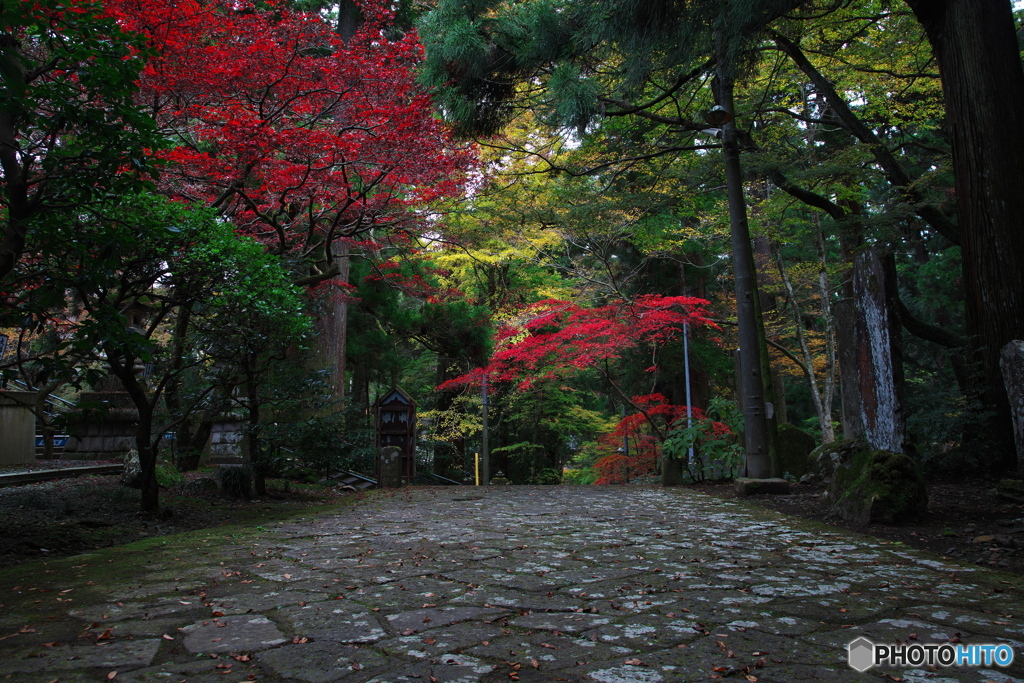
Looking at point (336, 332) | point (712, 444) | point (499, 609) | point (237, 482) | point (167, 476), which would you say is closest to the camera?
point (499, 609)

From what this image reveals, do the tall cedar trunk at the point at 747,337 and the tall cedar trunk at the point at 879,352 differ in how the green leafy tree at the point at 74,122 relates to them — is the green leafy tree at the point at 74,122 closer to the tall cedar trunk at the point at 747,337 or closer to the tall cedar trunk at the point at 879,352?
the tall cedar trunk at the point at 747,337

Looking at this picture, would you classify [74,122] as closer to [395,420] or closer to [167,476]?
[167,476]

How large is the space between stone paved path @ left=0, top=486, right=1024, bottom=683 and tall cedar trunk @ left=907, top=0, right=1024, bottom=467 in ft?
9.53

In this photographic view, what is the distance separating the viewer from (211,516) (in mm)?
5684

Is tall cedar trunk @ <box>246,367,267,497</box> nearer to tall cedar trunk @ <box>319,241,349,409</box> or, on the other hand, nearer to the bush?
the bush

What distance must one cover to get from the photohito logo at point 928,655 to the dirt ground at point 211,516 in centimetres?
145

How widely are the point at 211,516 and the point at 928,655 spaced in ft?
18.4

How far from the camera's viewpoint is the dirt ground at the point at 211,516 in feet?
12.1

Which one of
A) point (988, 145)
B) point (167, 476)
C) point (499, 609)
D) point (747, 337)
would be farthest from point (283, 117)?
point (988, 145)

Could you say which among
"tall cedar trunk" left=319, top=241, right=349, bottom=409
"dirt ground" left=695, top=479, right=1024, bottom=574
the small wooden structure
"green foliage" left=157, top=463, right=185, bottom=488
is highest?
"tall cedar trunk" left=319, top=241, right=349, bottom=409

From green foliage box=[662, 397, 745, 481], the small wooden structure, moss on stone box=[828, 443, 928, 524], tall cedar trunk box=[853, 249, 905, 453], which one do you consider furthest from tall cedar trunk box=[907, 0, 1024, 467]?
the small wooden structure

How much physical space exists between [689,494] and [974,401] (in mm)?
3023

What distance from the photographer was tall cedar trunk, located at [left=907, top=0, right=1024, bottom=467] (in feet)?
16.7

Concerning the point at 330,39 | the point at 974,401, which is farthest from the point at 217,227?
the point at 974,401
